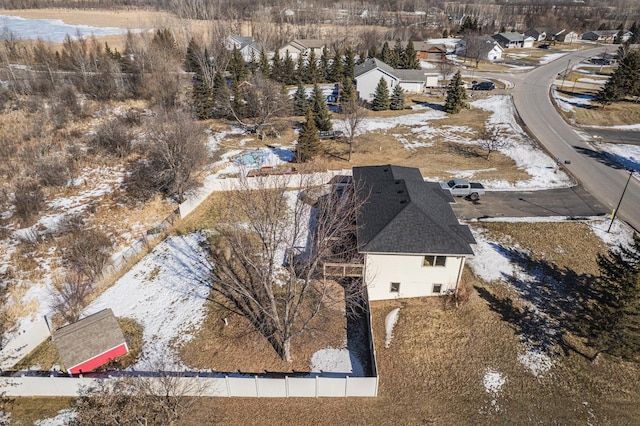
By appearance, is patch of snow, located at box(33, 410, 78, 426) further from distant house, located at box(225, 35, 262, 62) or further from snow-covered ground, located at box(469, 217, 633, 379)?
distant house, located at box(225, 35, 262, 62)

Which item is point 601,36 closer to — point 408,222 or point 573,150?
point 573,150

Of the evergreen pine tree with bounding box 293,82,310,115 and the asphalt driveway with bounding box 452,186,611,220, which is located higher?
the evergreen pine tree with bounding box 293,82,310,115

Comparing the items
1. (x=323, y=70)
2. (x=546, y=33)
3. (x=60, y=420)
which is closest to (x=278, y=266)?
(x=60, y=420)

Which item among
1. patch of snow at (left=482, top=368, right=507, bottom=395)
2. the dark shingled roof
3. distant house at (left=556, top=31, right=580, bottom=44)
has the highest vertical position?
distant house at (left=556, top=31, right=580, bottom=44)

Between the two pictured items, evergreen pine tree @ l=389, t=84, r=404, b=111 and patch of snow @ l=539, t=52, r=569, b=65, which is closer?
evergreen pine tree @ l=389, t=84, r=404, b=111

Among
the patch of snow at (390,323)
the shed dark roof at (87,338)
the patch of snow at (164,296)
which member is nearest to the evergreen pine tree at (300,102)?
the patch of snow at (164,296)

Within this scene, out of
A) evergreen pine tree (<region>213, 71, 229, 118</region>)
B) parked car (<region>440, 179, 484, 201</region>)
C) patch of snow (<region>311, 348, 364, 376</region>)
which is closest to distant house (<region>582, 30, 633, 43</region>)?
evergreen pine tree (<region>213, 71, 229, 118</region>)

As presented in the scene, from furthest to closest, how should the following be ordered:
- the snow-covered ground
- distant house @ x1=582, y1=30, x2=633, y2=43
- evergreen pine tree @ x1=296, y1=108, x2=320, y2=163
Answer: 1. distant house @ x1=582, y1=30, x2=633, y2=43
2. evergreen pine tree @ x1=296, y1=108, x2=320, y2=163
3. the snow-covered ground

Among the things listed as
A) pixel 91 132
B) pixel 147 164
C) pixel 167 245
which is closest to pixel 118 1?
pixel 91 132
